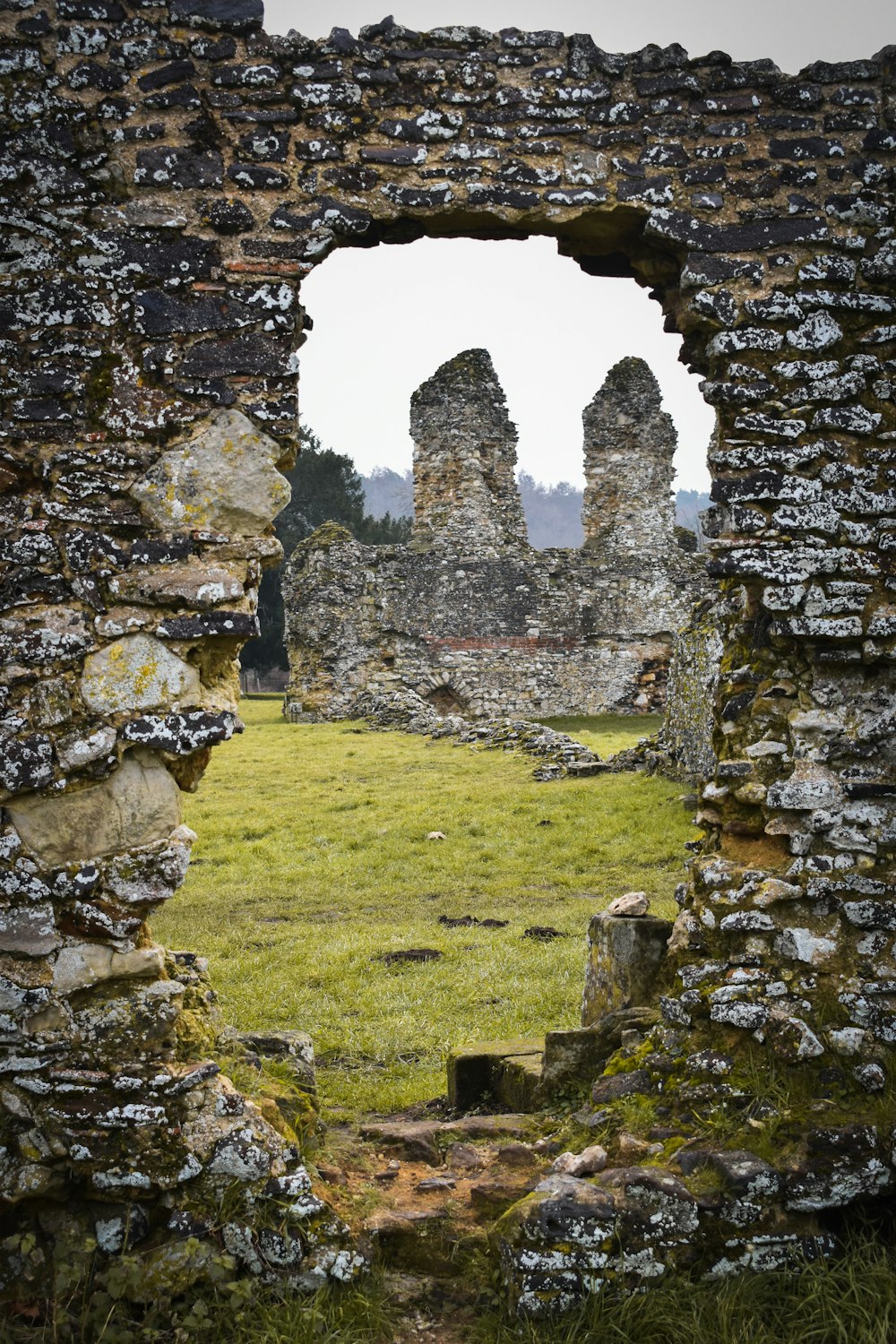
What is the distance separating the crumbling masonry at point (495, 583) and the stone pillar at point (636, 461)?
0.10 feet

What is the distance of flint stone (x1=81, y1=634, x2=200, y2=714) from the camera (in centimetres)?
395

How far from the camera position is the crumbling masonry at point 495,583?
78.5 feet

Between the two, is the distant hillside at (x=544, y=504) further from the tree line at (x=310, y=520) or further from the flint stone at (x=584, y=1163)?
the flint stone at (x=584, y=1163)

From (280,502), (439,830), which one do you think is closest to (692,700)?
(439,830)

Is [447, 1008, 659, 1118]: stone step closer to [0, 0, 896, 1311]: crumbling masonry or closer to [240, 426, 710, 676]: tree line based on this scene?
[0, 0, 896, 1311]: crumbling masonry

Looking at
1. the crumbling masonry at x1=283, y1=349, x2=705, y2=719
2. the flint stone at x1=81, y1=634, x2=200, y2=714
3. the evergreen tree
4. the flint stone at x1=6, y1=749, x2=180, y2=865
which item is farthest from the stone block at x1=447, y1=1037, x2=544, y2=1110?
the evergreen tree

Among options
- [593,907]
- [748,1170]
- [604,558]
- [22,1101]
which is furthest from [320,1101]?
[604,558]

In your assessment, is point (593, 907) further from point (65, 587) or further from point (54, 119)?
point (54, 119)

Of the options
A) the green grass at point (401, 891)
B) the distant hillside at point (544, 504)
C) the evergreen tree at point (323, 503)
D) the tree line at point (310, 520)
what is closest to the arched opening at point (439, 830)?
the green grass at point (401, 891)

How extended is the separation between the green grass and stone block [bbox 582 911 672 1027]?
1146 millimetres

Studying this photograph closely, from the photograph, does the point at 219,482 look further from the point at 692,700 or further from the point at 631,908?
the point at 692,700

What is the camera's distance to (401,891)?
32.4 ft

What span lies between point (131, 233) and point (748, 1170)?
411 cm

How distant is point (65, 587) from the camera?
13.0 ft
